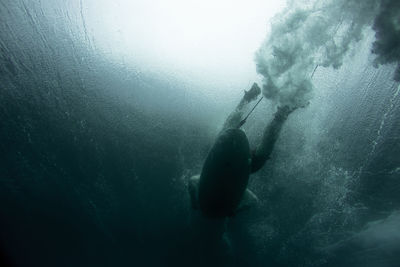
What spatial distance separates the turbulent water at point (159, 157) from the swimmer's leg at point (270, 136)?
1365 mm

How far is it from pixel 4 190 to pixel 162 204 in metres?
10.6

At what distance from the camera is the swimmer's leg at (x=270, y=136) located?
6629 millimetres

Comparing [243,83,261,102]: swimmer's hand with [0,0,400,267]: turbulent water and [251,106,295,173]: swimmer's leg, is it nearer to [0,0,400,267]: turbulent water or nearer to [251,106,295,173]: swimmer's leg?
[0,0,400,267]: turbulent water

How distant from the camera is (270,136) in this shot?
6.63 m

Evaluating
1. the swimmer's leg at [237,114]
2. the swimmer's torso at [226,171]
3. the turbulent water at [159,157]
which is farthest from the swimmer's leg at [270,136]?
the turbulent water at [159,157]

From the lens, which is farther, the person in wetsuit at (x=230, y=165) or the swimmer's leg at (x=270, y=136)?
the swimmer's leg at (x=270, y=136)

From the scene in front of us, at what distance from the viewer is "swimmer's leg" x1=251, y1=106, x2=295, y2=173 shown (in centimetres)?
663

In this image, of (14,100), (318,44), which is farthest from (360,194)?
(14,100)

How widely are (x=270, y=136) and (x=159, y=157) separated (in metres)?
8.05

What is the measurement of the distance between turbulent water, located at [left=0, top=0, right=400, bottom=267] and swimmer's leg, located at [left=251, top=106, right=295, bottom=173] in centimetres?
136

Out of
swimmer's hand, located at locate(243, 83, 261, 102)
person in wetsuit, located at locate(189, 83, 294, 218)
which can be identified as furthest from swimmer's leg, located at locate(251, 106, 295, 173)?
swimmer's hand, located at locate(243, 83, 261, 102)

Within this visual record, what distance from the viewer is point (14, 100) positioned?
483 inches

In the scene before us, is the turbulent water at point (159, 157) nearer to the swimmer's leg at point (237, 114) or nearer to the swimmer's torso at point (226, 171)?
the swimmer's leg at point (237, 114)

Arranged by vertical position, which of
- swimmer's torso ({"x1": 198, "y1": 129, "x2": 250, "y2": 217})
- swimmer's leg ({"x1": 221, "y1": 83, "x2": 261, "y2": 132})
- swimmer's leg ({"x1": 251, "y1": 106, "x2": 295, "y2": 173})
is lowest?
swimmer's torso ({"x1": 198, "y1": 129, "x2": 250, "y2": 217})
